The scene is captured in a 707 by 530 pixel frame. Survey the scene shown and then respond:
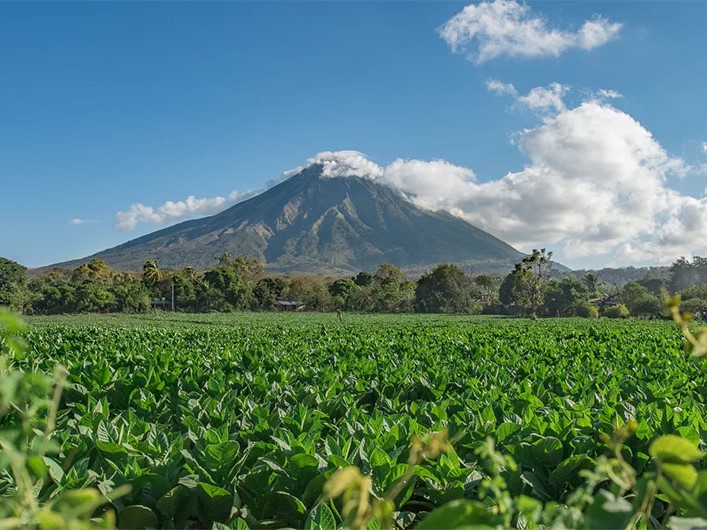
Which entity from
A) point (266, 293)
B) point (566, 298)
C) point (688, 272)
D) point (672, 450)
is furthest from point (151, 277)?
point (688, 272)

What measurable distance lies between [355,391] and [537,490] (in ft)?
10.4

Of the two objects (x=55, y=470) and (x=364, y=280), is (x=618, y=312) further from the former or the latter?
(x=55, y=470)

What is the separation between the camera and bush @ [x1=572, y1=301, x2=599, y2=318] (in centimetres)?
6569

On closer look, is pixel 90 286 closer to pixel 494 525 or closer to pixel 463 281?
pixel 463 281

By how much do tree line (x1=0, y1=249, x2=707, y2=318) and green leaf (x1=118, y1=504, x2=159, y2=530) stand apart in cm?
6494

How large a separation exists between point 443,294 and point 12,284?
5773cm

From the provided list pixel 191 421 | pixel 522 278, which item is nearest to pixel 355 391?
pixel 191 421

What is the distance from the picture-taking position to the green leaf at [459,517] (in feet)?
2.09

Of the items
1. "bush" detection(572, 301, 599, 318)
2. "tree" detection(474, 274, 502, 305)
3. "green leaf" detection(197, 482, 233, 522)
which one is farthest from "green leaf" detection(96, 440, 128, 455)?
"tree" detection(474, 274, 502, 305)

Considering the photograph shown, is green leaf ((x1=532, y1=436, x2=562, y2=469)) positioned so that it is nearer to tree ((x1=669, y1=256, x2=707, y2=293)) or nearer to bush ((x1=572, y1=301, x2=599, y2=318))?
bush ((x1=572, y1=301, x2=599, y2=318))

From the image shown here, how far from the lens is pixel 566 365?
8.29m

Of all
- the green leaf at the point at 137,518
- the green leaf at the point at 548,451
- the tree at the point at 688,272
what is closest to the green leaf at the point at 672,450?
the green leaf at the point at 137,518

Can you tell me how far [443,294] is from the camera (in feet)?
272

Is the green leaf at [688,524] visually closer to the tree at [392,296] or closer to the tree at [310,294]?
the tree at [392,296]
